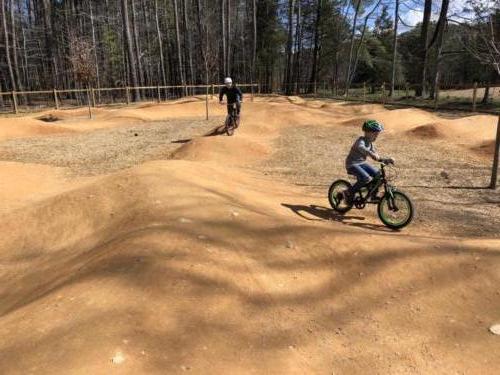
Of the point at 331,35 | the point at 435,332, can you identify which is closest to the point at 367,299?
the point at 435,332

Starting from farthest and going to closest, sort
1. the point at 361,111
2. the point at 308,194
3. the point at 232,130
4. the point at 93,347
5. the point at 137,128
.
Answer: the point at 361,111 → the point at 137,128 → the point at 232,130 → the point at 308,194 → the point at 93,347

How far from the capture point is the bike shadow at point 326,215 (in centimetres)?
731

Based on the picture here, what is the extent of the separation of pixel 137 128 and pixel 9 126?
5.29 metres

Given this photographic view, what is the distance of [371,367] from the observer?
3330 millimetres

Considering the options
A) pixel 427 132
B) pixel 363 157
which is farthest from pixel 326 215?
pixel 427 132

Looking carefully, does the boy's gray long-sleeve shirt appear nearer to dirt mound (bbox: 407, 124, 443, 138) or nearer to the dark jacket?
the dark jacket

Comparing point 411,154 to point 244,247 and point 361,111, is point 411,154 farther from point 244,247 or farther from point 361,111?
point 361,111

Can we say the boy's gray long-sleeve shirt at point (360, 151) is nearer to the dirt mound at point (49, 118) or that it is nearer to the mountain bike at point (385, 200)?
the mountain bike at point (385, 200)

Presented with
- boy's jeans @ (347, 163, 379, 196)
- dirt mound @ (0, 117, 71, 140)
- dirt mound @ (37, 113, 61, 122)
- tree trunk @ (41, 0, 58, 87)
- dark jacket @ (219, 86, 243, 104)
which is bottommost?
dirt mound @ (37, 113, 61, 122)

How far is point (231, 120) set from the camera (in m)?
16.2

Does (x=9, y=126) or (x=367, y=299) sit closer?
(x=367, y=299)

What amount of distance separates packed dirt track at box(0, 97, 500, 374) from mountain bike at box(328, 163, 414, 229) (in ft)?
1.11

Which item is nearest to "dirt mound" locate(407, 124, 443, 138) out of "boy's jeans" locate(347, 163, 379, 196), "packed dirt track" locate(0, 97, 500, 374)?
"packed dirt track" locate(0, 97, 500, 374)

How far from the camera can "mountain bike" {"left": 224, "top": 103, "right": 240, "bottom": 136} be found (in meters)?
16.0
